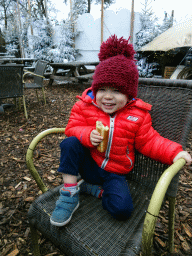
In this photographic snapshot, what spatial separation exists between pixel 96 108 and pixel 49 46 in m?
9.68

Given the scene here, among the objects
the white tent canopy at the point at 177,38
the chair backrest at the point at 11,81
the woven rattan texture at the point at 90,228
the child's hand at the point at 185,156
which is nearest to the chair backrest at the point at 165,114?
the child's hand at the point at 185,156

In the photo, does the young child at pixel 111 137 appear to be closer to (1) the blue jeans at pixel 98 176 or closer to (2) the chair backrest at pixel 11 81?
(1) the blue jeans at pixel 98 176

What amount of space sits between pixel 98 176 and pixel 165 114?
613 mm

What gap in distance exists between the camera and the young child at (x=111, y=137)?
1113 millimetres

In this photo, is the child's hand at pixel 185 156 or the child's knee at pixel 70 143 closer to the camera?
the child's hand at pixel 185 156

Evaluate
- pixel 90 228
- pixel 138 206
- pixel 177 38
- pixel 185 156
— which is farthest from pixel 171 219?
pixel 177 38

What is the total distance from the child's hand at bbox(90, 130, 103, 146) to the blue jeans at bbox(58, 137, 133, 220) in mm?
103

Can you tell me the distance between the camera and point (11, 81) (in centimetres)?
356

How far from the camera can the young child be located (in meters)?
1.11

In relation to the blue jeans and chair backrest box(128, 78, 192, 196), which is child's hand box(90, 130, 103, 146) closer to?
the blue jeans

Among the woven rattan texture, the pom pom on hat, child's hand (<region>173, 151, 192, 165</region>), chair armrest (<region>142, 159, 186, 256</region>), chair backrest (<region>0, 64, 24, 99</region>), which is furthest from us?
chair backrest (<region>0, 64, 24, 99</region>)

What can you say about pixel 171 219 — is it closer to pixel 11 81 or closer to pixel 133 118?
pixel 133 118

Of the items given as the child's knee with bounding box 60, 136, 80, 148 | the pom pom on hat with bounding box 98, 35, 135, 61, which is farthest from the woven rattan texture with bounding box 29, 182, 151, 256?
the pom pom on hat with bounding box 98, 35, 135, 61

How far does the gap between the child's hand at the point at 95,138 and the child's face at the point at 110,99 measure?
17 cm
